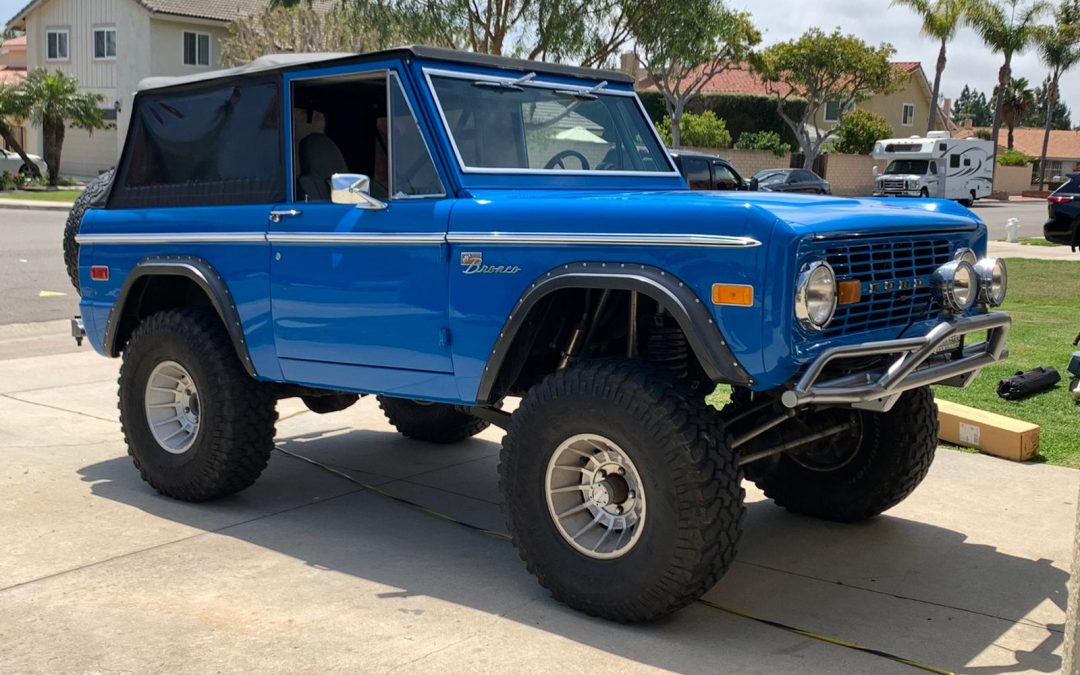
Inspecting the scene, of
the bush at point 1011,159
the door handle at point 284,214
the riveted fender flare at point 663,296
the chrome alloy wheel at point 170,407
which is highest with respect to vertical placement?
the bush at point 1011,159

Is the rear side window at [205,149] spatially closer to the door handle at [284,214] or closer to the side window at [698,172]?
the door handle at [284,214]

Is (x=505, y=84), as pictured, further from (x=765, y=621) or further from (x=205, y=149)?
(x=765, y=621)

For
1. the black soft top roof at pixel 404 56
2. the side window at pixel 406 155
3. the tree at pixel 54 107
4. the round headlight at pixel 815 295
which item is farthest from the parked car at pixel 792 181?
the round headlight at pixel 815 295

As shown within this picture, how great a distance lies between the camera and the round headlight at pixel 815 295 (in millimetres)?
4102

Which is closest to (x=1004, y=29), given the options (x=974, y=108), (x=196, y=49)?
(x=196, y=49)

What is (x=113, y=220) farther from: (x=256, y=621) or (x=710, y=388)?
(x=710, y=388)

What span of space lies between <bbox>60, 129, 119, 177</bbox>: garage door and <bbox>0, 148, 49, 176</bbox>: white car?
831cm

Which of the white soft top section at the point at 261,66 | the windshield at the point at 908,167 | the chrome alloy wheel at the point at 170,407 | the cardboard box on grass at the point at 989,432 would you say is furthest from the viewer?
the windshield at the point at 908,167

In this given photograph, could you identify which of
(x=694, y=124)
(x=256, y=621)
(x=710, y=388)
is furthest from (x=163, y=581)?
(x=694, y=124)

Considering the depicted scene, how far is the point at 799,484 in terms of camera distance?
5.88 m

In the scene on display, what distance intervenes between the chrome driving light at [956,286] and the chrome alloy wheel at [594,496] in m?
1.45

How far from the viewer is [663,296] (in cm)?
423

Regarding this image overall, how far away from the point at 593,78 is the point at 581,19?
14.7 meters

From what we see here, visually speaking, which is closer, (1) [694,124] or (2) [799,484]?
(2) [799,484]
